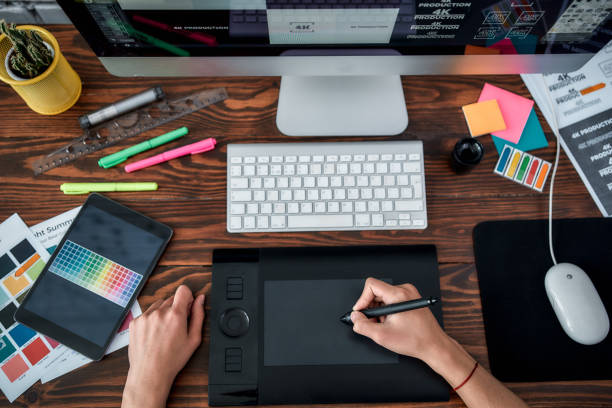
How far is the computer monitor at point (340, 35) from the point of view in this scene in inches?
24.2

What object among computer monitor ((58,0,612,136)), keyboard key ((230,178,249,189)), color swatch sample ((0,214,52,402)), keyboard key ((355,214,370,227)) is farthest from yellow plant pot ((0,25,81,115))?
keyboard key ((355,214,370,227))

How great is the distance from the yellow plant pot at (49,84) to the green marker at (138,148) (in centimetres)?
14

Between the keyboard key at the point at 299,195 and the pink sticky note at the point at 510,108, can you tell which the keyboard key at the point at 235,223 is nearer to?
the keyboard key at the point at 299,195

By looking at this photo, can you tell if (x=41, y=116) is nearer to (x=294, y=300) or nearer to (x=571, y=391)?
(x=294, y=300)

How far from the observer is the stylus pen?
0.58 meters

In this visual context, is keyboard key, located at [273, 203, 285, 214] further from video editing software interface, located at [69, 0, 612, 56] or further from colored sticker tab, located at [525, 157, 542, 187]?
colored sticker tab, located at [525, 157, 542, 187]

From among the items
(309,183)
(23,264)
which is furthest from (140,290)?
(309,183)

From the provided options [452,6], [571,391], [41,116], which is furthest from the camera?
[41,116]

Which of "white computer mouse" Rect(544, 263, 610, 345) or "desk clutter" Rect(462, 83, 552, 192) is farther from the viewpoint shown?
"desk clutter" Rect(462, 83, 552, 192)

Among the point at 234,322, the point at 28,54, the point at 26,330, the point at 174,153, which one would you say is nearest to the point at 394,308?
the point at 234,322

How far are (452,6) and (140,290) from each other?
67cm

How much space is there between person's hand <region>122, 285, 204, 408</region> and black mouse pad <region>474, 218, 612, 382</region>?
0.51 meters

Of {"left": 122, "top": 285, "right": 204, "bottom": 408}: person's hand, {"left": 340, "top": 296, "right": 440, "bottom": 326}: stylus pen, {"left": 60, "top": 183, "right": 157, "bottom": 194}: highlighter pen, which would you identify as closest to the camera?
{"left": 340, "top": 296, "right": 440, "bottom": 326}: stylus pen

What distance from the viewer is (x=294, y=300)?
74 centimetres
